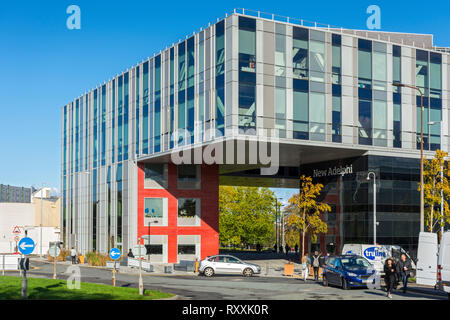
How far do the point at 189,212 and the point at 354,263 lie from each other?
1137 inches

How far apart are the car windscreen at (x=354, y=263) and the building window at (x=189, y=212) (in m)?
28.3

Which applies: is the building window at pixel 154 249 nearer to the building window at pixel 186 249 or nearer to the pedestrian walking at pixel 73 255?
the building window at pixel 186 249

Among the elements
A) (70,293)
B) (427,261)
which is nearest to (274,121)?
(427,261)

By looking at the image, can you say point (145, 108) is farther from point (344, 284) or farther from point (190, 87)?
point (344, 284)

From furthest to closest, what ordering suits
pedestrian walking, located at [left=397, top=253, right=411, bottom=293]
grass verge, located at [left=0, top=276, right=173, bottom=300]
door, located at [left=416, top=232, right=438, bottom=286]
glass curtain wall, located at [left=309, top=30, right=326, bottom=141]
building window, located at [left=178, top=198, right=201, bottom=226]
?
building window, located at [left=178, top=198, right=201, bottom=226], glass curtain wall, located at [left=309, top=30, right=326, bottom=141], pedestrian walking, located at [left=397, top=253, right=411, bottom=293], door, located at [left=416, top=232, right=438, bottom=286], grass verge, located at [left=0, top=276, right=173, bottom=300]

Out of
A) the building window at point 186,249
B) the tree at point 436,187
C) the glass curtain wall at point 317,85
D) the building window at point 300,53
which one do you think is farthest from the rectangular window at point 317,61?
the building window at point 186,249

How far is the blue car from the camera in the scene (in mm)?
27266

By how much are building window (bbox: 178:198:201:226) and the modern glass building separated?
0.43 ft

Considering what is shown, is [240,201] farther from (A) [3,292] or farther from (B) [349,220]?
(A) [3,292]

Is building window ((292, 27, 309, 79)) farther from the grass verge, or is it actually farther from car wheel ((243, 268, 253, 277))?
the grass verge

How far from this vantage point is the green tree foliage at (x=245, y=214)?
3511 inches

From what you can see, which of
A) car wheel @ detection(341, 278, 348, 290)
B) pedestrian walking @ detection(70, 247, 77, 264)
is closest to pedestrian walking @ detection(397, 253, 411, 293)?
car wheel @ detection(341, 278, 348, 290)

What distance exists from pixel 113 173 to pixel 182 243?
395 inches

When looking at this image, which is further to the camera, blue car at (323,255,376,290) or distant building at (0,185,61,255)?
distant building at (0,185,61,255)
